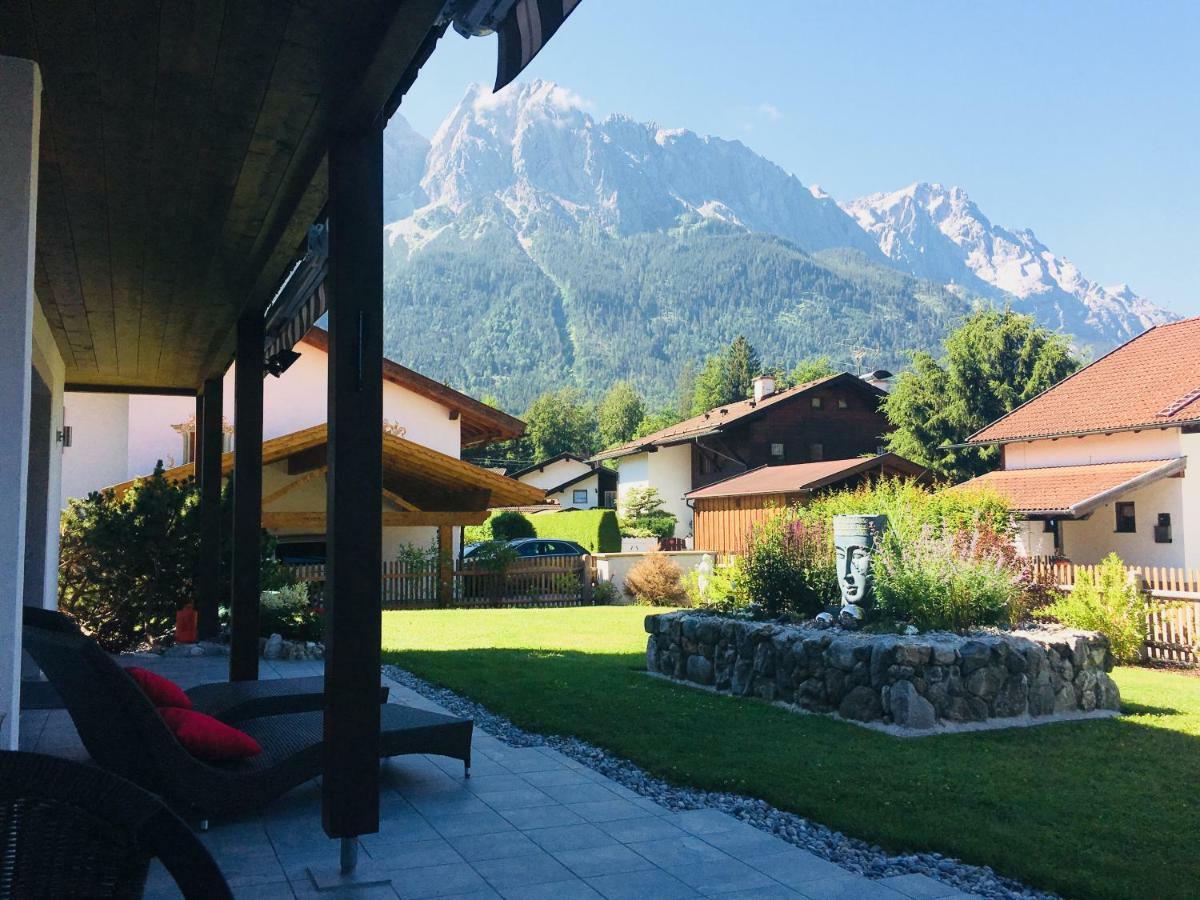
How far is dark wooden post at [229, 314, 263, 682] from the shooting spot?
8391 mm

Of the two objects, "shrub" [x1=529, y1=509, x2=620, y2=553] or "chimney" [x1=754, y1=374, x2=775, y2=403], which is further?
"chimney" [x1=754, y1=374, x2=775, y2=403]

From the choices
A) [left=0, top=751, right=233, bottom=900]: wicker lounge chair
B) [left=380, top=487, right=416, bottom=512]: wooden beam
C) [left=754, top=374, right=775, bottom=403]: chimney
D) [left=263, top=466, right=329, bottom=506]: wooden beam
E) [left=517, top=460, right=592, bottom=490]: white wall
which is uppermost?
[left=754, top=374, right=775, bottom=403]: chimney

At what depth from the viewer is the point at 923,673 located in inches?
338

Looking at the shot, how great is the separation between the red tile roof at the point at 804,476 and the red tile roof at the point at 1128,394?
413 centimetres

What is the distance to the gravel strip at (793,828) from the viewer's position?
4598 millimetres

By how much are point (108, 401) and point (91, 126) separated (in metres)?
19.0

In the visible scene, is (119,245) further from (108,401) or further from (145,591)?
(108,401)

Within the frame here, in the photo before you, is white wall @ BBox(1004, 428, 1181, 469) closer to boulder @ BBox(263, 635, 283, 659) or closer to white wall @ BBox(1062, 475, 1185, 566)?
white wall @ BBox(1062, 475, 1185, 566)

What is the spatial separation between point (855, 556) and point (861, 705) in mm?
1880

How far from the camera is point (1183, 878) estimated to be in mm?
4668

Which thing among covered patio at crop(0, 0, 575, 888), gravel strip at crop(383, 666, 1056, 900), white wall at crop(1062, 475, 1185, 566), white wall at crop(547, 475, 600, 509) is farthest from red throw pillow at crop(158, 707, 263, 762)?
white wall at crop(547, 475, 600, 509)

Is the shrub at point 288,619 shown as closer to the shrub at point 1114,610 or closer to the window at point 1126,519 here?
the shrub at point 1114,610

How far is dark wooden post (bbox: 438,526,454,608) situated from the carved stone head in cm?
1318

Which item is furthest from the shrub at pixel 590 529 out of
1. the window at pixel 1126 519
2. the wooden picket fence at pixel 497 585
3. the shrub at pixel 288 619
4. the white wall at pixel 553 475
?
the white wall at pixel 553 475
